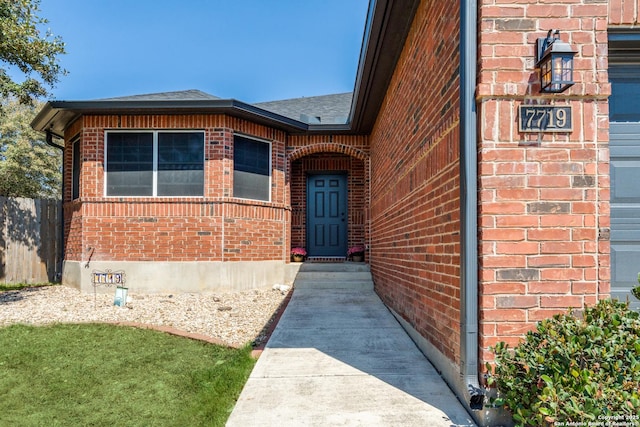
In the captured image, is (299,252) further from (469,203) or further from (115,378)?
(469,203)

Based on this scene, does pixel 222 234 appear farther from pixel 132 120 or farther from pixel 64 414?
pixel 64 414

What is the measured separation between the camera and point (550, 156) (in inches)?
102

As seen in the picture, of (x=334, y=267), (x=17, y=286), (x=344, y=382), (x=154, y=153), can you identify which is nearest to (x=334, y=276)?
(x=334, y=267)

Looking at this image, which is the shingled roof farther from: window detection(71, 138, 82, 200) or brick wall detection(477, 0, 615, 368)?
brick wall detection(477, 0, 615, 368)

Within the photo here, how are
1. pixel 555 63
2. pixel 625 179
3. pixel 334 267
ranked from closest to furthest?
pixel 555 63
pixel 625 179
pixel 334 267

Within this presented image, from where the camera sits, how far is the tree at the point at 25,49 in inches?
262

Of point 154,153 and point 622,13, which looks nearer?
point 622,13

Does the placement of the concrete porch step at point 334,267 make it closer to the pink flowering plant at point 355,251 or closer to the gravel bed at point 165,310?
the pink flowering plant at point 355,251

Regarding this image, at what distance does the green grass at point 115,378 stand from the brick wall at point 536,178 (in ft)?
7.14

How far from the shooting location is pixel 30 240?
885 cm

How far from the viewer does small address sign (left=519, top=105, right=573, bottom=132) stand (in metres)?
2.59

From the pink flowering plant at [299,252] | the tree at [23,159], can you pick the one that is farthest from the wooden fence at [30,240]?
the tree at [23,159]

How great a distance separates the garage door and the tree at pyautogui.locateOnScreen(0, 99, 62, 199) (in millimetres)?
18381

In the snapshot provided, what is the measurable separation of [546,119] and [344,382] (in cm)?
251
